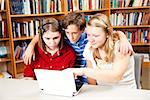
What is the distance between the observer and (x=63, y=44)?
2.04m

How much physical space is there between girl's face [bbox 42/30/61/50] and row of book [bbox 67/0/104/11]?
4.62 feet

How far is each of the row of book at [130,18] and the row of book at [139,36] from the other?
13 centimetres

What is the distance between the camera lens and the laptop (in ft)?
4.03

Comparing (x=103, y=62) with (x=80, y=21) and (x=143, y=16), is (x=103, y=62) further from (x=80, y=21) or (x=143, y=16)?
(x=143, y=16)

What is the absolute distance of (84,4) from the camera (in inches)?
135

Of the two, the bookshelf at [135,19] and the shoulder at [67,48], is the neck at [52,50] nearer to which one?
the shoulder at [67,48]

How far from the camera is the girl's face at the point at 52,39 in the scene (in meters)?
1.97

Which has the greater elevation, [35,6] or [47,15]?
[35,6]

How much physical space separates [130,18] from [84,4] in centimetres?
73

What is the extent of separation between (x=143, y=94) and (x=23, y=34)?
7.58 ft

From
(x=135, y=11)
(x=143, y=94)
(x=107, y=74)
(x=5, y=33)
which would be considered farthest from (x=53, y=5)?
(x=143, y=94)

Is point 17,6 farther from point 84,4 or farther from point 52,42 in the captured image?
point 52,42

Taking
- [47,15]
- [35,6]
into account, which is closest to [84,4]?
[47,15]

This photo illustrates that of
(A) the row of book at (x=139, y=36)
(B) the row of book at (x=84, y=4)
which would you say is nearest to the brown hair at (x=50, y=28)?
(B) the row of book at (x=84, y=4)
